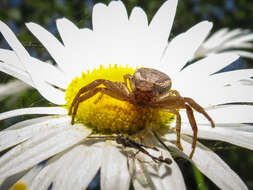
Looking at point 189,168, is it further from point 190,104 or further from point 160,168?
point 160,168

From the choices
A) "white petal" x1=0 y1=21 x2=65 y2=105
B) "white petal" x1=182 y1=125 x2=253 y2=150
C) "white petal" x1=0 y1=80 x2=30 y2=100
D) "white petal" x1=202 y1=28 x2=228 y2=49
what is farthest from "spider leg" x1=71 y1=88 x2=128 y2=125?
"white petal" x1=202 y1=28 x2=228 y2=49

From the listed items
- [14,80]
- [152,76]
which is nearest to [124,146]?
[152,76]

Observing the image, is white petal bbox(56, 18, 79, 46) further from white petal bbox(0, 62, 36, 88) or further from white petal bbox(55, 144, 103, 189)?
white petal bbox(55, 144, 103, 189)

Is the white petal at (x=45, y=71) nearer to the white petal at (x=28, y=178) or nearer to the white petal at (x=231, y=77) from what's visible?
the white petal at (x=28, y=178)

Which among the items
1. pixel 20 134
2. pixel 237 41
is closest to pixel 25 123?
pixel 20 134

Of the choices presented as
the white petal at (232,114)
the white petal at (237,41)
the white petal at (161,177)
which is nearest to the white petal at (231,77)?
the white petal at (232,114)
